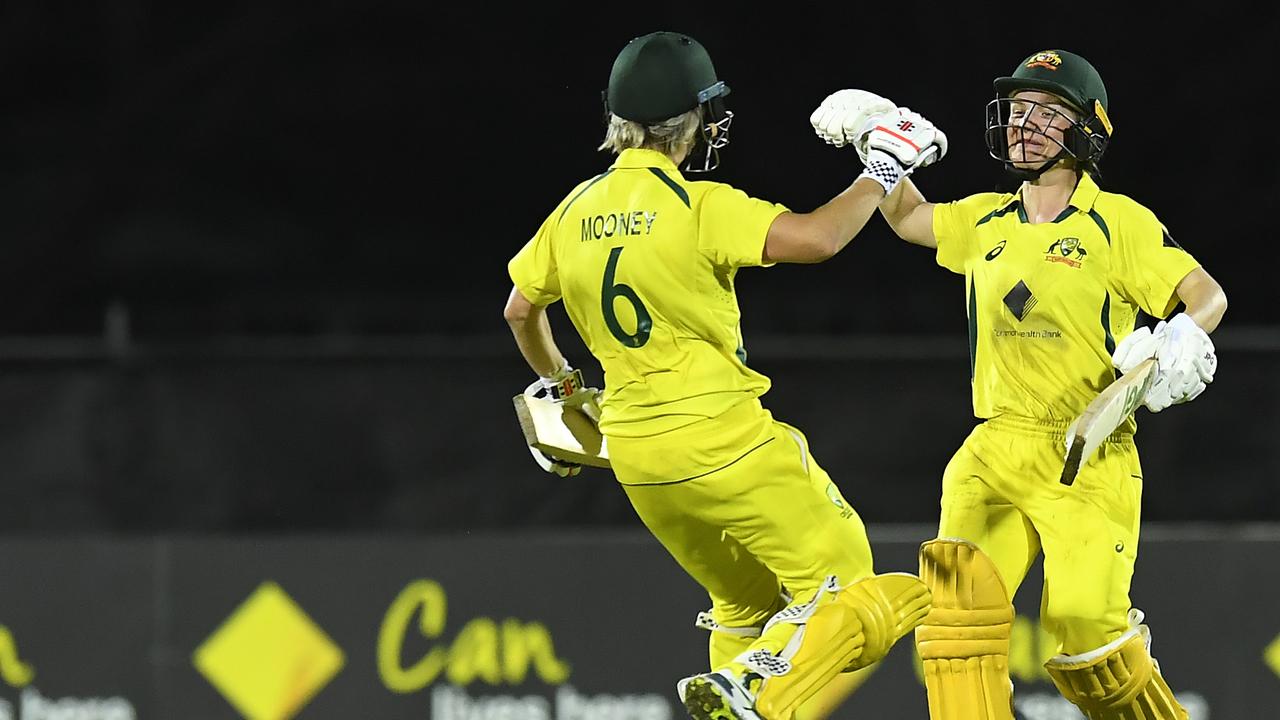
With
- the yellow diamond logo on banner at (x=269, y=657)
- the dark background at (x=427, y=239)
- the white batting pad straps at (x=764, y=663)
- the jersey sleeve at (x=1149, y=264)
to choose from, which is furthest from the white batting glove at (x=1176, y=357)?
the yellow diamond logo on banner at (x=269, y=657)

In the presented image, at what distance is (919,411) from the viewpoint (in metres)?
6.18

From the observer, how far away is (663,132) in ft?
12.2

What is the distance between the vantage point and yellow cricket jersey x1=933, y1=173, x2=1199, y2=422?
3832mm

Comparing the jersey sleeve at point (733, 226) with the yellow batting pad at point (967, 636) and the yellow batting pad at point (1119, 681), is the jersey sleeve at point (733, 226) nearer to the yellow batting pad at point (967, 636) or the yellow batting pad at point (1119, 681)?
the yellow batting pad at point (967, 636)

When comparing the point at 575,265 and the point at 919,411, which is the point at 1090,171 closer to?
the point at 575,265

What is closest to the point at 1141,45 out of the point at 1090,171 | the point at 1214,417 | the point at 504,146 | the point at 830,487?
the point at 1214,417

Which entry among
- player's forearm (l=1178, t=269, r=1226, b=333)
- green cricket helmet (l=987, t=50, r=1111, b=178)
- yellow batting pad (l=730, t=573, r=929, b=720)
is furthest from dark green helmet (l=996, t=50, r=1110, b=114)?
yellow batting pad (l=730, t=573, r=929, b=720)

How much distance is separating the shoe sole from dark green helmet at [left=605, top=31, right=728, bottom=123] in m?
1.10

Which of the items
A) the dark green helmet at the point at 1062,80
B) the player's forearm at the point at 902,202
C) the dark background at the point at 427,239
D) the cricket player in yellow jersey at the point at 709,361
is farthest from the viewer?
the dark background at the point at 427,239

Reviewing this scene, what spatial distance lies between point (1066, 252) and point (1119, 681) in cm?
88

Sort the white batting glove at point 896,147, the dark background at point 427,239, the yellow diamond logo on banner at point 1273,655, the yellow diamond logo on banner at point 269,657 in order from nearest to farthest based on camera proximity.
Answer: the white batting glove at point 896,147, the yellow diamond logo on banner at point 1273,655, the yellow diamond logo on banner at point 269,657, the dark background at point 427,239

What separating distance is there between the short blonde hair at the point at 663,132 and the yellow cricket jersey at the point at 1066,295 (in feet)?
2.33

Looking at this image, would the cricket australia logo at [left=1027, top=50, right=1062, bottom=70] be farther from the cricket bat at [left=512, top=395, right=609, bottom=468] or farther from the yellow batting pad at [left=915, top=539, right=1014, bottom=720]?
the cricket bat at [left=512, top=395, right=609, bottom=468]

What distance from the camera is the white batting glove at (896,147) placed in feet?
12.1
